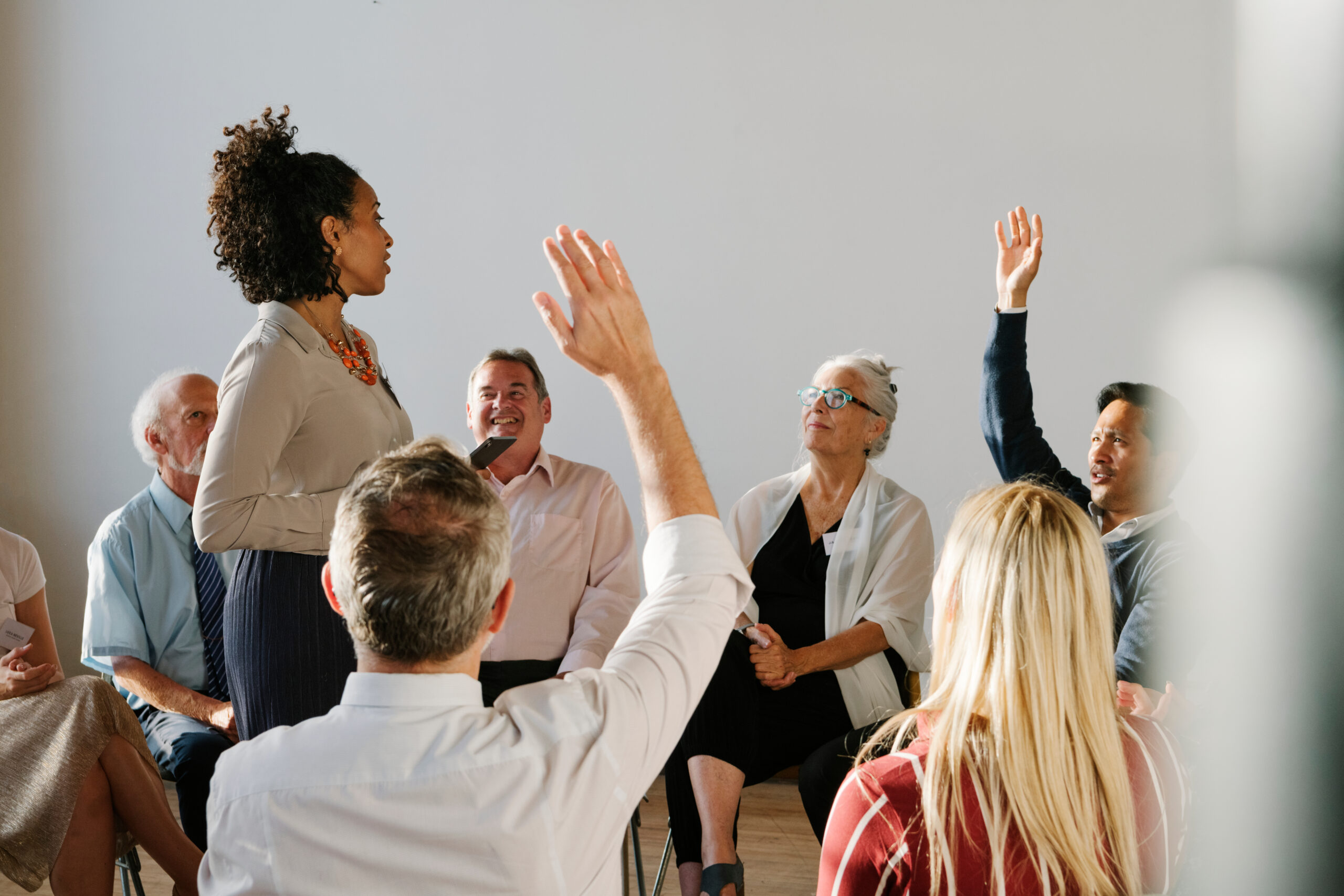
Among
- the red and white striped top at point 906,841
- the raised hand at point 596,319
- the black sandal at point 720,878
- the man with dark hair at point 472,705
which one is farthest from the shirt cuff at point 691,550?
the black sandal at point 720,878

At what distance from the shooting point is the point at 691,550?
2.97ft

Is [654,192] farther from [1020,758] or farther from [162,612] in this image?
[1020,758]

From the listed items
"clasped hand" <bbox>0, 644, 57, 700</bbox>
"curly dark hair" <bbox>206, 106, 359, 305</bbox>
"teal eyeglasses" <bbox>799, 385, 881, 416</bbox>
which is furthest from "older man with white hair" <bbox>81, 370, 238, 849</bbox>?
Result: "teal eyeglasses" <bbox>799, 385, 881, 416</bbox>

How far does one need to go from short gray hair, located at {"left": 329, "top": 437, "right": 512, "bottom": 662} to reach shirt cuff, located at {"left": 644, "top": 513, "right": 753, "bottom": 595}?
0.45ft

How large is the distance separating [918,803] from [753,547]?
5.64 feet

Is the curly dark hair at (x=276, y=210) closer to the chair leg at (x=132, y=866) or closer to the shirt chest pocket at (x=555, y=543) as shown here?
the shirt chest pocket at (x=555, y=543)

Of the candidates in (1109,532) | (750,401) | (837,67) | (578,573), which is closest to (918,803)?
(1109,532)

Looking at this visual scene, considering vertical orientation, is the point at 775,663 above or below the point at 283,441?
below

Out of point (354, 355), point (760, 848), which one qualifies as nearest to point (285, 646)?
point (354, 355)

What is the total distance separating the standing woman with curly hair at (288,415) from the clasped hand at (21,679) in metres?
0.92

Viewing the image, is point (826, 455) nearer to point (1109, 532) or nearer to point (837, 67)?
point (1109, 532)

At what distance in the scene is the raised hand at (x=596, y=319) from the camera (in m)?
0.90

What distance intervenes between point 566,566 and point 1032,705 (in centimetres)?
159

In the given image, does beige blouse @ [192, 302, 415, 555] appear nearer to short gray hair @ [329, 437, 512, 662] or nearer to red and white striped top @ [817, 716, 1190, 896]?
short gray hair @ [329, 437, 512, 662]
